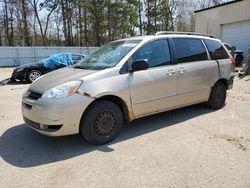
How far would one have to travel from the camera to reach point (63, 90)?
3.76m

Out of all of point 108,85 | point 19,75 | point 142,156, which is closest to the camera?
point 142,156

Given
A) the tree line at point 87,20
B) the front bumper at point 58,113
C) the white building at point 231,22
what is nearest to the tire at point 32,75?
the front bumper at point 58,113

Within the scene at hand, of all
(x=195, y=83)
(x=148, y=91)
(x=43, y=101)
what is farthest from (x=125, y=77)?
(x=195, y=83)

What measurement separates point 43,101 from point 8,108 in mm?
3463

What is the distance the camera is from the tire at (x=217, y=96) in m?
5.91

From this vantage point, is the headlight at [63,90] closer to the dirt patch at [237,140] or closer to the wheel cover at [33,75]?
the dirt patch at [237,140]

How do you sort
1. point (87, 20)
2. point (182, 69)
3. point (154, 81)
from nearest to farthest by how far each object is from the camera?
point (154, 81), point (182, 69), point (87, 20)

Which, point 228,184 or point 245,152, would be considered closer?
point 228,184

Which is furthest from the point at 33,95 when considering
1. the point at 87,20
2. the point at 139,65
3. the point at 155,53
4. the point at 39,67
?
the point at 87,20

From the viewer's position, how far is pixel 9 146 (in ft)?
13.5

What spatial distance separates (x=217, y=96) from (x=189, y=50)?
1.45m

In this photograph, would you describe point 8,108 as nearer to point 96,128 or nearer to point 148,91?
point 96,128

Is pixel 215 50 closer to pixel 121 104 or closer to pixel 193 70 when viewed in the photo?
pixel 193 70

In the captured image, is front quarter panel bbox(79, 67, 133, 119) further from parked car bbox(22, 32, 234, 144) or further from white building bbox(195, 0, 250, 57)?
white building bbox(195, 0, 250, 57)
